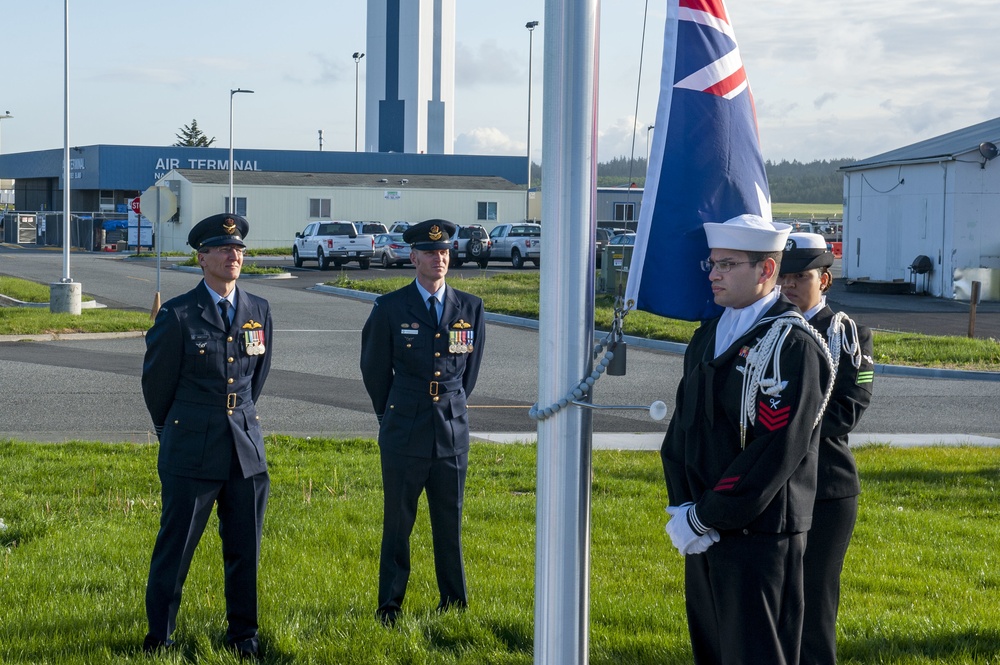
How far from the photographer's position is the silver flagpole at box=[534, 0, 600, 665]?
3234 millimetres

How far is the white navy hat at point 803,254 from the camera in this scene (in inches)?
172

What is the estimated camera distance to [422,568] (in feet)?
21.1

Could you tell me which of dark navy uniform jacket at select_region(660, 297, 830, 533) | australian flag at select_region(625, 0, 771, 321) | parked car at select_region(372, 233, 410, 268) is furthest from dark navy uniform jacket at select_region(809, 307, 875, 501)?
parked car at select_region(372, 233, 410, 268)

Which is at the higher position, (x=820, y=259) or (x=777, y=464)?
(x=820, y=259)

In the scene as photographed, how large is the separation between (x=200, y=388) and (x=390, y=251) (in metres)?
40.3

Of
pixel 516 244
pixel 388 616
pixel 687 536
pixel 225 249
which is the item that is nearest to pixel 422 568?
pixel 388 616

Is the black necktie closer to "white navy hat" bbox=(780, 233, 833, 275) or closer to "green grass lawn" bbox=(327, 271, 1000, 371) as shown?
"white navy hat" bbox=(780, 233, 833, 275)

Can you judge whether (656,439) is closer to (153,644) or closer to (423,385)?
(423,385)

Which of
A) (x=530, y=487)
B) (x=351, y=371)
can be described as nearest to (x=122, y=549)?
(x=530, y=487)

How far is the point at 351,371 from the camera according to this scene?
16.5 meters

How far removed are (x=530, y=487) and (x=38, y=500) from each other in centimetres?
357

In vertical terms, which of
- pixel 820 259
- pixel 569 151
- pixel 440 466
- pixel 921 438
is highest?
pixel 569 151

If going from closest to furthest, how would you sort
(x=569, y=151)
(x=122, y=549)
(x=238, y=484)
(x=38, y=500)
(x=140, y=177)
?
Result: (x=569, y=151), (x=238, y=484), (x=122, y=549), (x=38, y=500), (x=140, y=177)

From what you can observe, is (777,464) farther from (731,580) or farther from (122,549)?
(122,549)
